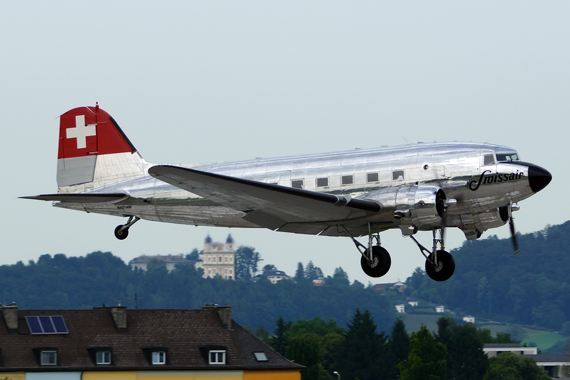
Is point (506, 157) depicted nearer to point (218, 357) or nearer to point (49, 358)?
point (218, 357)

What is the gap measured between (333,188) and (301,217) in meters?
1.30

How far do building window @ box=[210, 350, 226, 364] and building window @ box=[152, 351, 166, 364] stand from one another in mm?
2707

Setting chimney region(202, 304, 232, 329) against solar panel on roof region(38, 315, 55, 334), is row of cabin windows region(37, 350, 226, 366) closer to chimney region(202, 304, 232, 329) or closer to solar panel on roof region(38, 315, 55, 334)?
solar panel on roof region(38, 315, 55, 334)

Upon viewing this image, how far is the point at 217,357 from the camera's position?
171ft

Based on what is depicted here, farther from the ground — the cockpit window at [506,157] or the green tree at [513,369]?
the cockpit window at [506,157]

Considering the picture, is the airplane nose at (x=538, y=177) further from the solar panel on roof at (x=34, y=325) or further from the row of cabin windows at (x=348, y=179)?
the solar panel on roof at (x=34, y=325)

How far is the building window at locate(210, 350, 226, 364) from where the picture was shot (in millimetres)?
51938

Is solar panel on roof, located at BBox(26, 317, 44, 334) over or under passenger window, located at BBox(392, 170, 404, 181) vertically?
under

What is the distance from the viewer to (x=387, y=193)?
26141 mm

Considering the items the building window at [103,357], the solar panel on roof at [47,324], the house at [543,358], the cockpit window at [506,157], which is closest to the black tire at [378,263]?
the cockpit window at [506,157]

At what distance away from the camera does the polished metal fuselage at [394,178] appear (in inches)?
1030

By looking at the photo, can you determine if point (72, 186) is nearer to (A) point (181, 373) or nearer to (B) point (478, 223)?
(B) point (478, 223)

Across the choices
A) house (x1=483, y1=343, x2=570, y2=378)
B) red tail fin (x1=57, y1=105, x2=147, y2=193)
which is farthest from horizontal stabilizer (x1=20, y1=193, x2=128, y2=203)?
house (x1=483, y1=343, x2=570, y2=378)

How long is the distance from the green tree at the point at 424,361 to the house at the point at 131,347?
36579 mm
